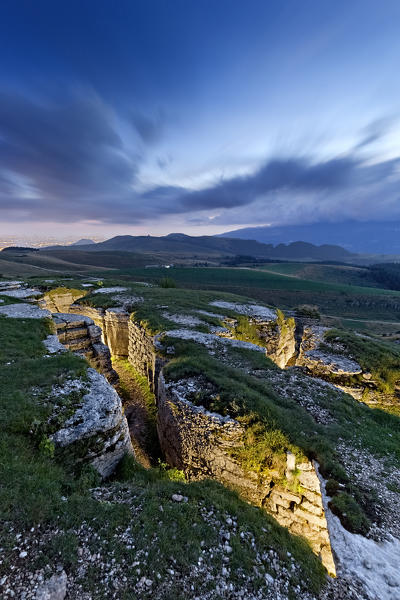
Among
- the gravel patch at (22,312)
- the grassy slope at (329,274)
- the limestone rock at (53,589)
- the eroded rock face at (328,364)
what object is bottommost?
the grassy slope at (329,274)

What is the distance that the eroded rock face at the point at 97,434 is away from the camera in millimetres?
5770

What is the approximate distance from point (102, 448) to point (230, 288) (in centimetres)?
7011

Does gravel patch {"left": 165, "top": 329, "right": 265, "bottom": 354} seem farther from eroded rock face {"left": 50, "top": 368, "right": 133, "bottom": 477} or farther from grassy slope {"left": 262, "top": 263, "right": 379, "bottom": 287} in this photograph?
grassy slope {"left": 262, "top": 263, "right": 379, "bottom": 287}

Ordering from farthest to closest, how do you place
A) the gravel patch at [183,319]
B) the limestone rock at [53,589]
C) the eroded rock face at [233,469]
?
1. the gravel patch at [183,319]
2. the eroded rock face at [233,469]
3. the limestone rock at [53,589]

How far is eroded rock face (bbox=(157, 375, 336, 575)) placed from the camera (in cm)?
575

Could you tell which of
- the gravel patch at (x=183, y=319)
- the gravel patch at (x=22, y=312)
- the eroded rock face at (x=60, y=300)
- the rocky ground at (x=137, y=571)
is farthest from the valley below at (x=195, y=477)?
the eroded rock face at (x=60, y=300)

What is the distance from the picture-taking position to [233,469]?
6.61 meters

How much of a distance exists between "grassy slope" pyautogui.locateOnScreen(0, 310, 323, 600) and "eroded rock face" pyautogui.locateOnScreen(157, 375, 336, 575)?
3.79 ft

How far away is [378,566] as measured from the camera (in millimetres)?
4504

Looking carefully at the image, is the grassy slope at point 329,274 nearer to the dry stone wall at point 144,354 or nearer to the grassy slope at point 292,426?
the dry stone wall at point 144,354

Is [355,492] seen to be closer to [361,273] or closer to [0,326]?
[0,326]

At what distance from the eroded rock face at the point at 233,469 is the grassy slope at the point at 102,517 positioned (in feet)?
3.79

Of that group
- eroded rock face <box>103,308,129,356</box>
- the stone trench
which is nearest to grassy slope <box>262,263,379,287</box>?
eroded rock face <box>103,308,129,356</box>

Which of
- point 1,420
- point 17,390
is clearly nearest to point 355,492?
point 1,420
